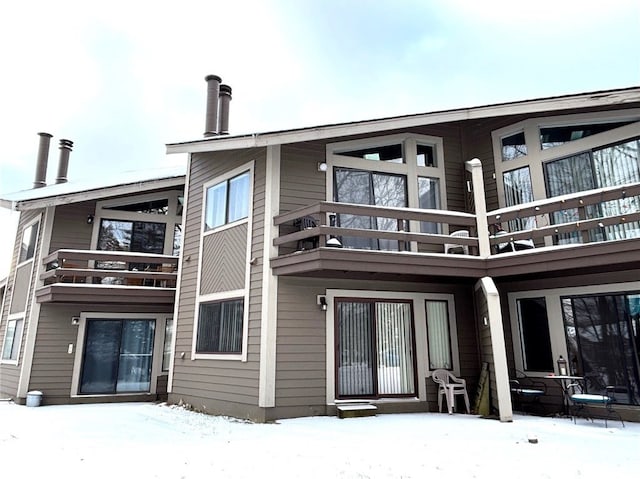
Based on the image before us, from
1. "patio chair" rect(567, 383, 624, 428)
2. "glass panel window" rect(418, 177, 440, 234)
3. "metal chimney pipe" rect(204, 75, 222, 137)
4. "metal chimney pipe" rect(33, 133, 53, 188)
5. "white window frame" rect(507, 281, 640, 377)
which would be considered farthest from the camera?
"metal chimney pipe" rect(33, 133, 53, 188)

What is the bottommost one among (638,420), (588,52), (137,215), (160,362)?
(638,420)

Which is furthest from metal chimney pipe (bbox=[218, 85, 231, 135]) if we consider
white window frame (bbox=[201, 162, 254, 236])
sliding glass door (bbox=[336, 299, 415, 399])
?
sliding glass door (bbox=[336, 299, 415, 399])

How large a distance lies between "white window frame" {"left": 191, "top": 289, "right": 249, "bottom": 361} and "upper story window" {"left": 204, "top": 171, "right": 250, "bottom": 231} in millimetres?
1525

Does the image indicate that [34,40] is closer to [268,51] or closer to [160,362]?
[268,51]

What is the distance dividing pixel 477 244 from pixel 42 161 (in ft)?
51.4

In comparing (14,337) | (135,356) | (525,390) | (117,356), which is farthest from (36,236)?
(525,390)

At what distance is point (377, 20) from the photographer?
2577cm

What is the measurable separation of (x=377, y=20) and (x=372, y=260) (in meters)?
22.3

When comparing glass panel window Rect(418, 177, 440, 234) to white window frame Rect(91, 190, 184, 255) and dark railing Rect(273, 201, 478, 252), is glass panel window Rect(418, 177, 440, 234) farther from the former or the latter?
white window frame Rect(91, 190, 184, 255)

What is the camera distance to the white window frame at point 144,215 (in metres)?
12.1

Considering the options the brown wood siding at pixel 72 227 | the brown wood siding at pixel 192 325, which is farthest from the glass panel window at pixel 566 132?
the brown wood siding at pixel 72 227

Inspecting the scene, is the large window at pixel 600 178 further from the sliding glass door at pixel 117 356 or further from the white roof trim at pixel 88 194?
the sliding glass door at pixel 117 356

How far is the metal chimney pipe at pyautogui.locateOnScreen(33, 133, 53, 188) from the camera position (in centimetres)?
1650

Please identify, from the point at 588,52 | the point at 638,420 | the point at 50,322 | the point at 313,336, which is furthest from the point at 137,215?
the point at 588,52
